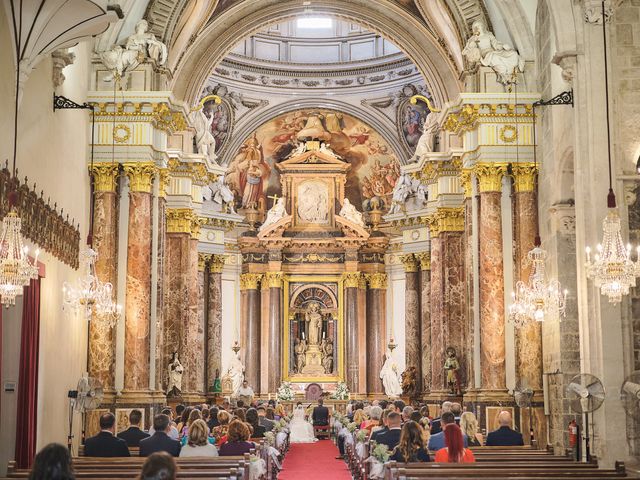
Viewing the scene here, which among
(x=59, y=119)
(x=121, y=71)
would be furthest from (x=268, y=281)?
(x=59, y=119)

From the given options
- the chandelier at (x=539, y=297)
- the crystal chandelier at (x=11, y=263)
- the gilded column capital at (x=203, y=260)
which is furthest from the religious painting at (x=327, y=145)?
the crystal chandelier at (x=11, y=263)

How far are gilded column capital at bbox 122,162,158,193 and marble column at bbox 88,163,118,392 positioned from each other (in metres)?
0.24

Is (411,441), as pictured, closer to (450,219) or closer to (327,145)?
(450,219)

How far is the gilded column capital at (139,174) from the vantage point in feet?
64.0

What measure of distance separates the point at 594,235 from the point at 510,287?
6058 millimetres

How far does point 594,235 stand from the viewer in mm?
13672

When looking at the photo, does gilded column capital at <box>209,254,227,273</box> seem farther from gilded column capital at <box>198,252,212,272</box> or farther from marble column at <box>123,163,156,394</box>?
marble column at <box>123,163,156,394</box>

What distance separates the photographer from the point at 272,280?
3391 centimetres

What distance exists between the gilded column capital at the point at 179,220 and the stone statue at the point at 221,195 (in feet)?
15.9

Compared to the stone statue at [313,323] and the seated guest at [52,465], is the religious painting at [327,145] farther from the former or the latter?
the seated guest at [52,465]

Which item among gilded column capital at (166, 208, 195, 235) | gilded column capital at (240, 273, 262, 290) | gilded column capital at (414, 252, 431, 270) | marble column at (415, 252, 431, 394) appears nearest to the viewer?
gilded column capital at (166, 208, 195, 235)

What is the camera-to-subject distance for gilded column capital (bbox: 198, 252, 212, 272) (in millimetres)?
29391

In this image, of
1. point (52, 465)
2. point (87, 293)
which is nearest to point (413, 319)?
point (87, 293)

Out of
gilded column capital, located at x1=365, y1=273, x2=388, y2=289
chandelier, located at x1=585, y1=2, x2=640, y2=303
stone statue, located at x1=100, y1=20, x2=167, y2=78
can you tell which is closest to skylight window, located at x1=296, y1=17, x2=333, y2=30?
gilded column capital, located at x1=365, y1=273, x2=388, y2=289
